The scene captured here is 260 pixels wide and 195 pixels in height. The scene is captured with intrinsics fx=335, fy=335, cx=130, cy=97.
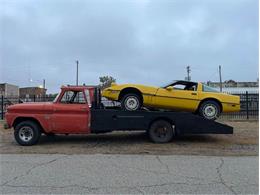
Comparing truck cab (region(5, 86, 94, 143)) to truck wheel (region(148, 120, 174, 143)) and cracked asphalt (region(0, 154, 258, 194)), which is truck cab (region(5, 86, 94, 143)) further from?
truck wheel (region(148, 120, 174, 143))

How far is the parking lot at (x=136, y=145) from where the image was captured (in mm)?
9616

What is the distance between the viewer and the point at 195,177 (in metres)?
6.41

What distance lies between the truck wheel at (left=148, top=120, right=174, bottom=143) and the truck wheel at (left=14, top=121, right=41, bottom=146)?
12.1 feet

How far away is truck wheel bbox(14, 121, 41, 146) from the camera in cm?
1070

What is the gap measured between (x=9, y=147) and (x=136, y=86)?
4.48 m

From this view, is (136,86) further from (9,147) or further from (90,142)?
(9,147)

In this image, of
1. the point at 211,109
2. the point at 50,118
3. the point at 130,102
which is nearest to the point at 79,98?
the point at 50,118

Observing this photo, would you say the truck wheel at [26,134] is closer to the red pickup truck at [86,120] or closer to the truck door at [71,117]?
the red pickup truck at [86,120]

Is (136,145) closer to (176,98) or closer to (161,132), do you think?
(161,132)

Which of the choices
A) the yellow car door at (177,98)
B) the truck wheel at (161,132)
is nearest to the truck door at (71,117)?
the truck wheel at (161,132)

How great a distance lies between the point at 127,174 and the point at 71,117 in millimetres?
4596

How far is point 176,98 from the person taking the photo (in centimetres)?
1125

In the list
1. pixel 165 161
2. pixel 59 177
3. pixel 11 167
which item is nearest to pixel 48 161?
pixel 11 167

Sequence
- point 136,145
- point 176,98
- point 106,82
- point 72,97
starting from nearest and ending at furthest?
point 136,145 → point 72,97 → point 176,98 → point 106,82
